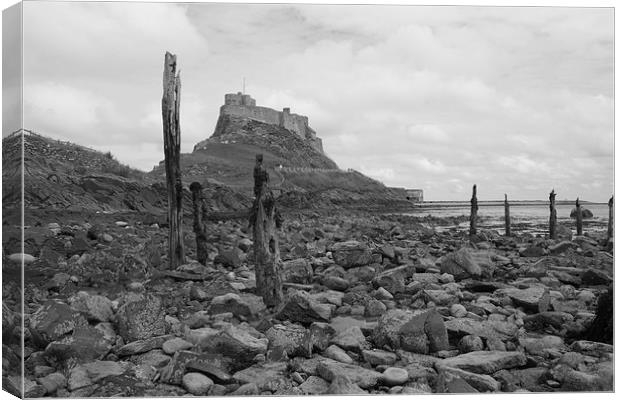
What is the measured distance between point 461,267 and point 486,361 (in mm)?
3464

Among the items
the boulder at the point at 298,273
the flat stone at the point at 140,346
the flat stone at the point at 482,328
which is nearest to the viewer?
the flat stone at the point at 140,346

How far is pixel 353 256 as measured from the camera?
881 centimetres

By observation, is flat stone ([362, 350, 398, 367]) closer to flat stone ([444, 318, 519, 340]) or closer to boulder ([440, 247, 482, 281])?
flat stone ([444, 318, 519, 340])

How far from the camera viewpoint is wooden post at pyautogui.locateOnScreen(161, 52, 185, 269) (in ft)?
22.9

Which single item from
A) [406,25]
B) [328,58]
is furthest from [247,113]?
[406,25]

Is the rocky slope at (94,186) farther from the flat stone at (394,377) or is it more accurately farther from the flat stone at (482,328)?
the flat stone at (482,328)

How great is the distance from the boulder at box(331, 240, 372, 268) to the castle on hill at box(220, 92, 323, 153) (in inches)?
107

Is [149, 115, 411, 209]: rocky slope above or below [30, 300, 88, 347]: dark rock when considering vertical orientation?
above

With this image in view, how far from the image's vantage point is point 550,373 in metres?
4.97

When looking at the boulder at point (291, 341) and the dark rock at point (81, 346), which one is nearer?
the dark rock at point (81, 346)

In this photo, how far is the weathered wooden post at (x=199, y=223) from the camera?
9492 millimetres

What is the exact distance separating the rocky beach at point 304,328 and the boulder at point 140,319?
14 millimetres

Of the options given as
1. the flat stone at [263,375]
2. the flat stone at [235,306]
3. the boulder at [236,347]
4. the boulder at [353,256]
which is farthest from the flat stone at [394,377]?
the boulder at [353,256]

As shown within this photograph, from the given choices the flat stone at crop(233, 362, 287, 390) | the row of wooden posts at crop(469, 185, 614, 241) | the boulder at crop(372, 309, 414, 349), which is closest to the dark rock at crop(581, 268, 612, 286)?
the row of wooden posts at crop(469, 185, 614, 241)
